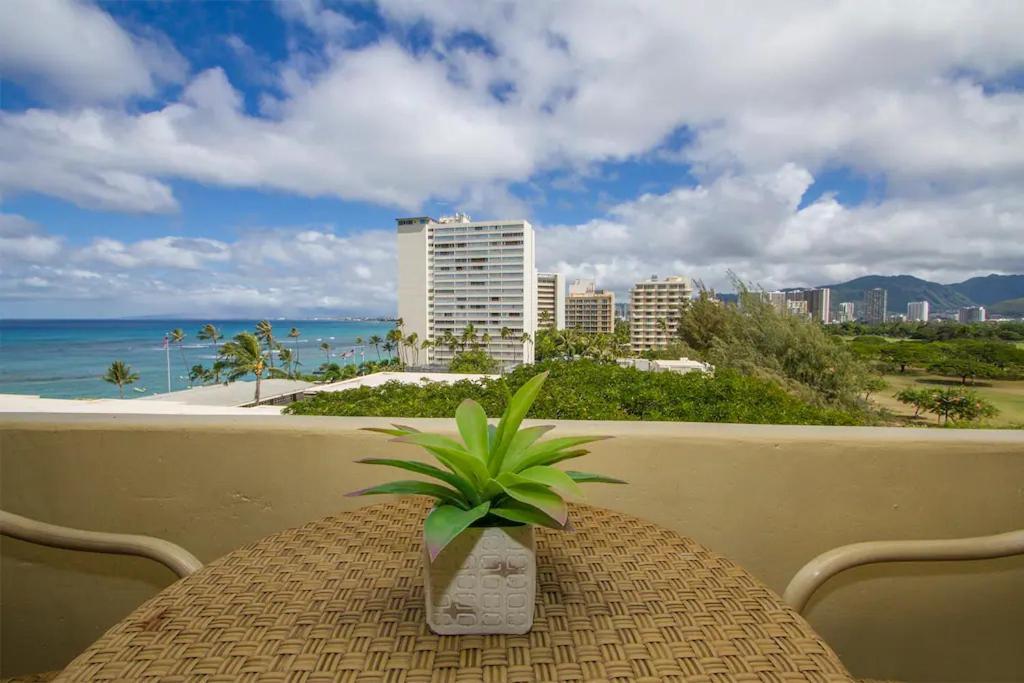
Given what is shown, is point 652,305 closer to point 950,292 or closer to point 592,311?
point 592,311

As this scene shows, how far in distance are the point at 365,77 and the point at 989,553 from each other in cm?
588

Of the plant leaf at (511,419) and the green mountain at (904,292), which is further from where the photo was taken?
the green mountain at (904,292)

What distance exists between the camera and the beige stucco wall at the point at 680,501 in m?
1.15

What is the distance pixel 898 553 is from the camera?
89cm

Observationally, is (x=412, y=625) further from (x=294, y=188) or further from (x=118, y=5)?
(x=294, y=188)

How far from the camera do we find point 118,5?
3.90 metres

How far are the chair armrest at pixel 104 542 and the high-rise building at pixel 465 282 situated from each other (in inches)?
1956

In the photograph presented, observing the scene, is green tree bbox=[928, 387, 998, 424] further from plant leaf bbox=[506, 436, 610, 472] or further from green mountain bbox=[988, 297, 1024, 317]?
plant leaf bbox=[506, 436, 610, 472]

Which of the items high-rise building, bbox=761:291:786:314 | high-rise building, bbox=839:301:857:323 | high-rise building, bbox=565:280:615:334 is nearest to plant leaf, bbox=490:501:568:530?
high-rise building, bbox=761:291:786:314

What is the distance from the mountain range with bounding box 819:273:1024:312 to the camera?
52.4ft

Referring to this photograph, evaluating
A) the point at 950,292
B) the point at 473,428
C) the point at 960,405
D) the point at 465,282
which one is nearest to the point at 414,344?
the point at 465,282

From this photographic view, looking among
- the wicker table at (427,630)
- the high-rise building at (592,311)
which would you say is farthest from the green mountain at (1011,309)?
the high-rise building at (592,311)

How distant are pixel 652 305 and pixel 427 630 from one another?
6249 cm

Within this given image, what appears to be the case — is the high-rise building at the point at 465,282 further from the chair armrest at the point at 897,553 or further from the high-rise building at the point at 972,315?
the chair armrest at the point at 897,553
